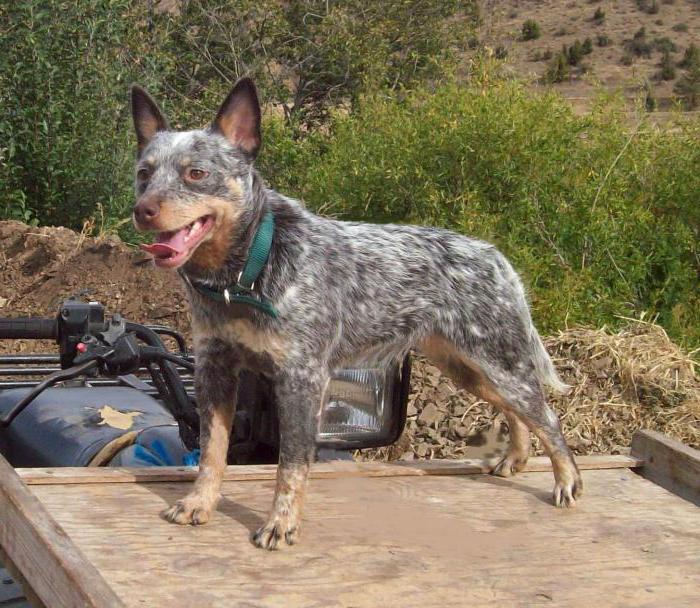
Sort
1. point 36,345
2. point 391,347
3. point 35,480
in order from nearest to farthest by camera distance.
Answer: point 35,480 < point 391,347 < point 36,345

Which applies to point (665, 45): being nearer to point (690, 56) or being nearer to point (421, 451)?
point (690, 56)

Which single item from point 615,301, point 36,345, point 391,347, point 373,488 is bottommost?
point 36,345

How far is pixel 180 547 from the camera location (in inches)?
105

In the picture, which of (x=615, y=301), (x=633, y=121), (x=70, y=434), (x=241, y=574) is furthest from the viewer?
(x=633, y=121)

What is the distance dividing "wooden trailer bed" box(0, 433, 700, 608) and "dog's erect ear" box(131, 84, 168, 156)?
3.16 ft

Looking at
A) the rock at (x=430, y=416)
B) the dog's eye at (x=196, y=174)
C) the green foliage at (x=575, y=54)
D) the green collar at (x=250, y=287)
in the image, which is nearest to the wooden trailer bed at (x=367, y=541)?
the green collar at (x=250, y=287)

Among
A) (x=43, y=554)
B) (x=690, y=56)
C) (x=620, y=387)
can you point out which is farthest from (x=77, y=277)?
(x=690, y=56)

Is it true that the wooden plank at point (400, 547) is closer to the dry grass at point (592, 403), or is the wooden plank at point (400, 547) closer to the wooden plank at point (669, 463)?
the wooden plank at point (669, 463)

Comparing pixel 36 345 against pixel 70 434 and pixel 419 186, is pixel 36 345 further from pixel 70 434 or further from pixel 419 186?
pixel 70 434

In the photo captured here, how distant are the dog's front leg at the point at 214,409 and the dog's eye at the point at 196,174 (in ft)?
1.65

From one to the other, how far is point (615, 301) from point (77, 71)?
501cm

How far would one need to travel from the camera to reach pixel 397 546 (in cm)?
278

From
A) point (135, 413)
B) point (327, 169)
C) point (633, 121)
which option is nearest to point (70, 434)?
point (135, 413)

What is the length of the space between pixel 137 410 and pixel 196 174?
3.93 feet
